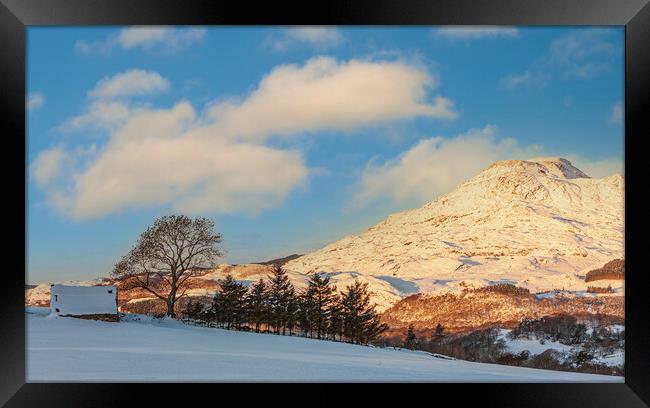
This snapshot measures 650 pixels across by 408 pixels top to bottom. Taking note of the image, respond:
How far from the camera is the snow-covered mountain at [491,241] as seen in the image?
1028cm

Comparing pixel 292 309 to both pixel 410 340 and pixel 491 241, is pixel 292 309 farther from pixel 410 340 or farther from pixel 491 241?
pixel 491 241

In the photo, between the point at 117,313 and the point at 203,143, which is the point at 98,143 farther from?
the point at 117,313

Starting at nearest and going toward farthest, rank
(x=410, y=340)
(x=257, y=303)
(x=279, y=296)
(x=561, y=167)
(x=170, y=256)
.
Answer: (x=170, y=256), (x=410, y=340), (x=257, y=303), (x=279, y=296), (x=561, y=167)

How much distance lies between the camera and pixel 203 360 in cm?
543

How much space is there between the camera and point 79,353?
5359 mm

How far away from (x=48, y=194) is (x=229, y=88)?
3054 mm

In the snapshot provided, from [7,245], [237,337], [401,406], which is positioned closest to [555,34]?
[237,337]

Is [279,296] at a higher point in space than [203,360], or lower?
higher

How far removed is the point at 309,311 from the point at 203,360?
4629 mm

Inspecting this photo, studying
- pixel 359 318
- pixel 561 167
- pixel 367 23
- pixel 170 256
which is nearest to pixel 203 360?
pixel 367 23

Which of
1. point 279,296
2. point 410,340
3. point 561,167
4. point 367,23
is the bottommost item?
point 410,340

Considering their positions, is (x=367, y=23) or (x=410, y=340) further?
(x=410, y=340)

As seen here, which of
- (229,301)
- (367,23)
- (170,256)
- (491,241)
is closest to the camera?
(367,23)

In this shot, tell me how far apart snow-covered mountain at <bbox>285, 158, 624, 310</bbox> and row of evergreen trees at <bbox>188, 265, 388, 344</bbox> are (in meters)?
0.31
